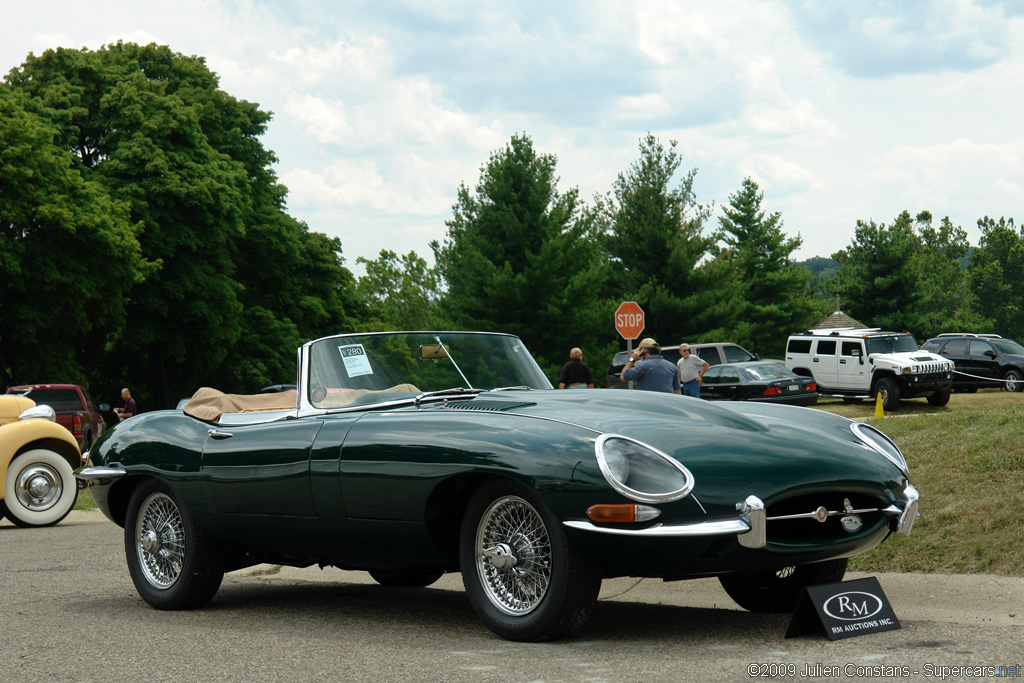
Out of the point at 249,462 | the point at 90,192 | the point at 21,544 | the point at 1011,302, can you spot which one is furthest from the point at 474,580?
the point at 1011,302

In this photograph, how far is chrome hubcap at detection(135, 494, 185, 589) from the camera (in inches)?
258

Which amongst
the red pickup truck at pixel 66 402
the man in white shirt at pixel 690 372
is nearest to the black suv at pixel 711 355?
the man in white shirt at pixel 690 372

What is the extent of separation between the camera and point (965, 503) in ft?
24.9

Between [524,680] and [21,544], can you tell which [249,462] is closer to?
[524,680]

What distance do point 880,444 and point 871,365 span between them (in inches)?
1028

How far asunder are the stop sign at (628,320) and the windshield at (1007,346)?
37.2ft

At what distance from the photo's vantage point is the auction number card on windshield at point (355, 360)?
6230mm

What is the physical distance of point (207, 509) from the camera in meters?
6.26

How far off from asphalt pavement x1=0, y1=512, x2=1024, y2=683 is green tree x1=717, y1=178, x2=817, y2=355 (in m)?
53.4

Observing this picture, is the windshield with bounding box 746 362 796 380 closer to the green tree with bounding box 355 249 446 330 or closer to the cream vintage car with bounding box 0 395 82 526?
the cream vintage car with bounding box 0 395 82 526

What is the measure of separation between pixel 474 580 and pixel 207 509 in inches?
77.6

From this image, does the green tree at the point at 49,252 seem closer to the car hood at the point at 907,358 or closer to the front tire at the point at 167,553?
the car hood at the point at 907,358

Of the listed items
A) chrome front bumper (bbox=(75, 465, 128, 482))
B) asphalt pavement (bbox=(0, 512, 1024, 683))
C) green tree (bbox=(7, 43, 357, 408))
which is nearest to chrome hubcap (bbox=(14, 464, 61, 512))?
asphalt pavement (bbox=(0, 512, 1024, 683))

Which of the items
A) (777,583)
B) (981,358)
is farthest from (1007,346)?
(777,583)
